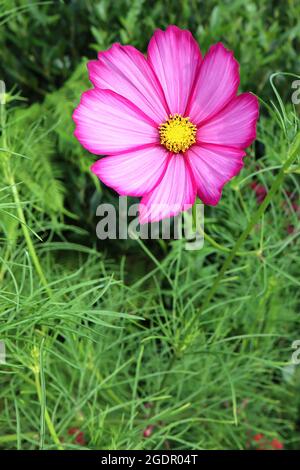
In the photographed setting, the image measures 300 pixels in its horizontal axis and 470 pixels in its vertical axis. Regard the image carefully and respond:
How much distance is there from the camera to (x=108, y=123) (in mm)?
494

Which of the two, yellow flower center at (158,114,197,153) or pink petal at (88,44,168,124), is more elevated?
pink petal at (88,44,168,124)

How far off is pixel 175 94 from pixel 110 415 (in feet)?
2.27

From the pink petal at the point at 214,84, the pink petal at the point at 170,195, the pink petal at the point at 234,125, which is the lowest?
the pink petal at the point at 170,195

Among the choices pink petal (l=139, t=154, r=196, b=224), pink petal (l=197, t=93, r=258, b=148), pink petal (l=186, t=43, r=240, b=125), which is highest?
pink petal (l=186, t=43, r=240, b=125)

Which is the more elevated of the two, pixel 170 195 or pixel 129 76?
pixel 129 76

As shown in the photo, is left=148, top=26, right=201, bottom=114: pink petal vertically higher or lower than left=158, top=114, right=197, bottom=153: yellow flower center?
higher

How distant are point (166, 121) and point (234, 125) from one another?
0.25 ft

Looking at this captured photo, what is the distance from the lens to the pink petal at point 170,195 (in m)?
0.46

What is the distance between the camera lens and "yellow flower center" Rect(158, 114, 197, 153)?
50cm

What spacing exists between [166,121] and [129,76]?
50 mm

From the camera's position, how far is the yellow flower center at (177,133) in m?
0.50

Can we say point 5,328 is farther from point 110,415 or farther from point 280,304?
point 280,304

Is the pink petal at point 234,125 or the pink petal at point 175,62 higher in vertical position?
the pink petal at point 175,62

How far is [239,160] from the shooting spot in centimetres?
46
